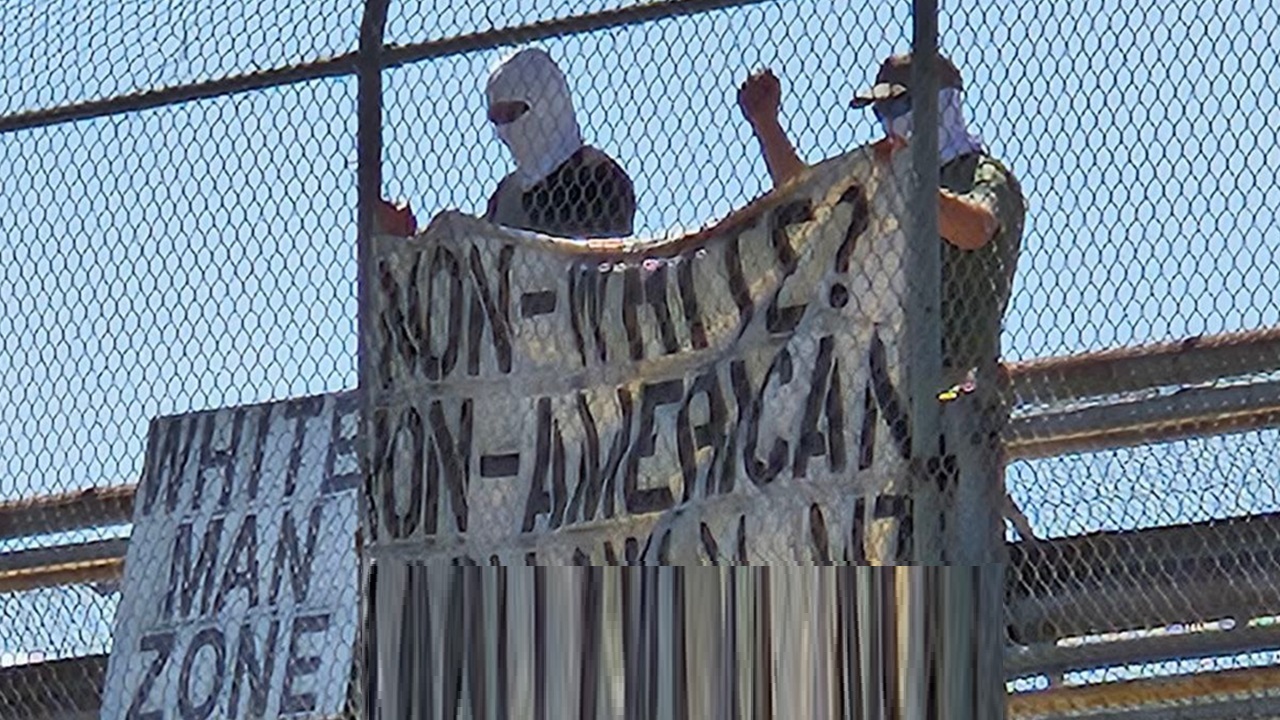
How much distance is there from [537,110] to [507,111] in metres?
0.11

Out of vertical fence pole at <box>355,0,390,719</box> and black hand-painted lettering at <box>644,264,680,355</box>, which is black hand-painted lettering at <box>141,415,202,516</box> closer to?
vertical fence pole at <box>355,0,390,719</box>

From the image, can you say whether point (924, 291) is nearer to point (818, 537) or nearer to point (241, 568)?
point (818, 537)

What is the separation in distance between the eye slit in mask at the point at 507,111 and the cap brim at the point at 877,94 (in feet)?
2.39

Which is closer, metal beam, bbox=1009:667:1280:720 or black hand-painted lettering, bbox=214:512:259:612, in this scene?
metal beam, bbox=1009:667:1280:720

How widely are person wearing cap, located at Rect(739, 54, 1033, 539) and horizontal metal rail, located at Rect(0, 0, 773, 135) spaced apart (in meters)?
0.27

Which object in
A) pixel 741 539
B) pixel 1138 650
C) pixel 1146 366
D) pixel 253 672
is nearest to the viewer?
pixel 741 539

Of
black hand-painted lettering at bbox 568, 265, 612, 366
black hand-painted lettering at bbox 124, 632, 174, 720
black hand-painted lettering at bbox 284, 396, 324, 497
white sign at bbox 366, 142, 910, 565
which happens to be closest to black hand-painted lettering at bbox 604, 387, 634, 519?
white sign at bbox 366, 142, 910, 565

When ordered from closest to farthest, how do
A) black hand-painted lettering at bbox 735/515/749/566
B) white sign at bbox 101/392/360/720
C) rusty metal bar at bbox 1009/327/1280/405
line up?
1. black hand-painted lettering at bbox 735/515/749/566
2. rusty metal bar at bbox 1009/327/1280/405
3. white sign at bbox 101/392/360/720

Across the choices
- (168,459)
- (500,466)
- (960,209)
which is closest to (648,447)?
(500,466)

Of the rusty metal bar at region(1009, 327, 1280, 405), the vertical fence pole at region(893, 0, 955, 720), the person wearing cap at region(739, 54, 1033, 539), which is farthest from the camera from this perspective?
the rusty metal bar at region(1009, 327, 1280, 405)

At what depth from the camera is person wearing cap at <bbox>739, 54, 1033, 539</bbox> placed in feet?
24.8

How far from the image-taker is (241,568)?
856 centimetres

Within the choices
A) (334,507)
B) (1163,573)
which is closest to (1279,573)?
(1163,573)

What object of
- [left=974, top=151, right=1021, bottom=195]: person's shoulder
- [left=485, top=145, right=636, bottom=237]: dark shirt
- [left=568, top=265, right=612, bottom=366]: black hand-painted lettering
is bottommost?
[left=568, top=265, right=612, bottom=366]: black hand-painted lettering
